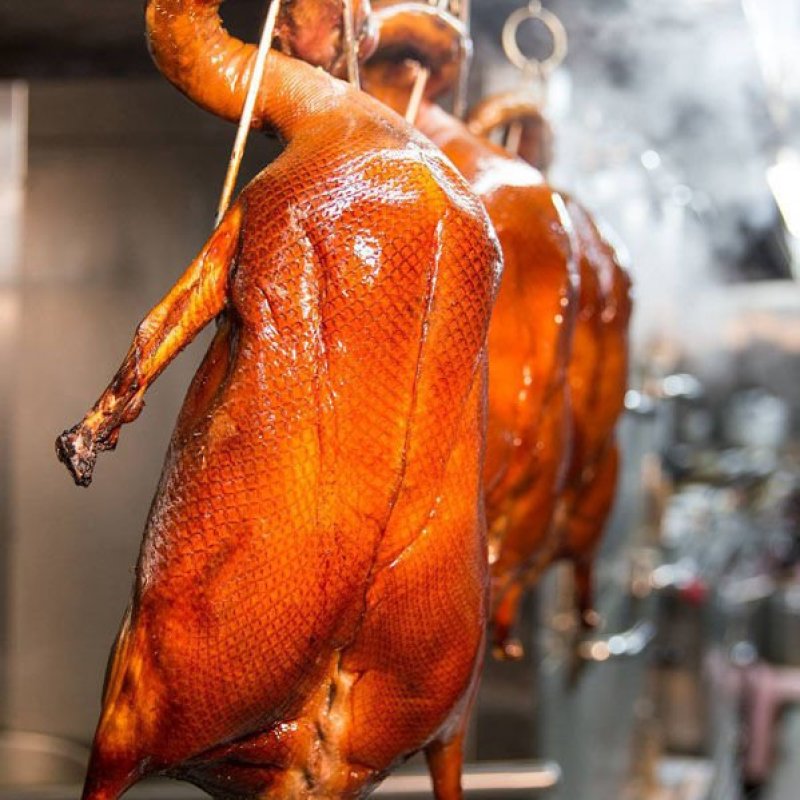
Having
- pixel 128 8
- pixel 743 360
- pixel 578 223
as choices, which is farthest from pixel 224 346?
pixel 743 360

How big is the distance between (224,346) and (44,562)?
7.06 ft

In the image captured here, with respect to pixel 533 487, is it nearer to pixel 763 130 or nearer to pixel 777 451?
pixel 763 130

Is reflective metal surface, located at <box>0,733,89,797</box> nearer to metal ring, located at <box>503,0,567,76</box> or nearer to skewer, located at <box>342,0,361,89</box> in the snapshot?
metal ring, located at <box>503,0,567,76</box>

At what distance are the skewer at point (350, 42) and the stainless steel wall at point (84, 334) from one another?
69.4 inches

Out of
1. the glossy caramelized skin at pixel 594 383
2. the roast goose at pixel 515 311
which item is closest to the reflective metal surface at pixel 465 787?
the glossy caramelized skin at pixel 594 383

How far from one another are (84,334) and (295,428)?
6.90ft

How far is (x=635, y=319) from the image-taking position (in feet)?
15.1

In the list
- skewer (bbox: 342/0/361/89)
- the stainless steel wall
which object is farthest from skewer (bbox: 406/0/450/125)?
the stainless steel wall

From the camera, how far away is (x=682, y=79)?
15.9 ft

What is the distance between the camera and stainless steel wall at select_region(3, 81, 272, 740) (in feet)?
10.5

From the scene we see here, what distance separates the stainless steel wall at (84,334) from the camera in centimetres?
321

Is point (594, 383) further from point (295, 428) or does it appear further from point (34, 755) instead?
point (34, 755)

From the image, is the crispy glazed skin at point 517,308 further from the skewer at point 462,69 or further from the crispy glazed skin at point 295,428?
the crispy glazed skin at point 295,428

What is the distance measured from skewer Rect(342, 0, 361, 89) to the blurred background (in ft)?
4.93
